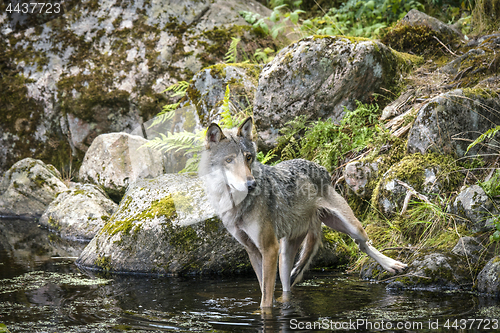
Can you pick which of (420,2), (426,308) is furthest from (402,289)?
(420,2)

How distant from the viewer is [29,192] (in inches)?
441

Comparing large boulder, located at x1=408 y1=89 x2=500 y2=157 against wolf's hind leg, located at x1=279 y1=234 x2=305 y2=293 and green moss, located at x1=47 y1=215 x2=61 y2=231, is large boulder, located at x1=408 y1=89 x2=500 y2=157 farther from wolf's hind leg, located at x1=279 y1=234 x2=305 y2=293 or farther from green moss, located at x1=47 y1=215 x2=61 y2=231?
green moss, located at x1=47 y1=215 x2=61 y2=231

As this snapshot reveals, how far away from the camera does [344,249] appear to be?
23.7 ft

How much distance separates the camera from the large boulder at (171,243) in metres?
6.61

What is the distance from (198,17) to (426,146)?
8661 millimetres

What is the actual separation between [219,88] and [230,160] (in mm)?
5466

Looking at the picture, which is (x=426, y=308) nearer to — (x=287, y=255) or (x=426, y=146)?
(x=287, y=255)

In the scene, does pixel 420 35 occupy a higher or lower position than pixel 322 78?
higher

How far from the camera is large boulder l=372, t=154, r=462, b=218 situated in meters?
6.59

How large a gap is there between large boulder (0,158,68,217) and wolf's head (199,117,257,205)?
25.1ft

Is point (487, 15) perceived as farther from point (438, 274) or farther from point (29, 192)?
point (29, 192)

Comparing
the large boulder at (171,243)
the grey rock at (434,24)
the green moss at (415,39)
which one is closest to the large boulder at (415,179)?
the large boulder at (171,243)

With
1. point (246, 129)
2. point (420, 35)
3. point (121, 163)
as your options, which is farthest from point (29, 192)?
point (420, 35)

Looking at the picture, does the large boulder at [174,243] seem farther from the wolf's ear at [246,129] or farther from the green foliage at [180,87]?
the green foliage at [180,87]
